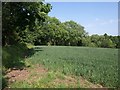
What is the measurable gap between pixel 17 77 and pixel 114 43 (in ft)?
299

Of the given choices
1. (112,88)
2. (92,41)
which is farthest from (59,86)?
(92,41)

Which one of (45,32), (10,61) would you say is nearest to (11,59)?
(10,61)

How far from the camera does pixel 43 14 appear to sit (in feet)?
126

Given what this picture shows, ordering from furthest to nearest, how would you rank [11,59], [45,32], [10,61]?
[45,32], [11,59], [10,61]

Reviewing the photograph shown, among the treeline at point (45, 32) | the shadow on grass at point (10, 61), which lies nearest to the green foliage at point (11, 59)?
the shadow on grass at point (10, 61)

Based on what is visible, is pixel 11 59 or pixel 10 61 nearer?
pixel 10 61

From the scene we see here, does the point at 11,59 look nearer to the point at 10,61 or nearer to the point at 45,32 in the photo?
the point at 10,61

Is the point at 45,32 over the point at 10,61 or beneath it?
over

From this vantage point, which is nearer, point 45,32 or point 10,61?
point 10,61

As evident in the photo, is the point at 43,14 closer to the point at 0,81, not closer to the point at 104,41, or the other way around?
the point at 0,81

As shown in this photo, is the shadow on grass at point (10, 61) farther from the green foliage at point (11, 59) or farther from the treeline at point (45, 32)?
the treeline at point (45, 32)

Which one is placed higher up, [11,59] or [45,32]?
[45,32]

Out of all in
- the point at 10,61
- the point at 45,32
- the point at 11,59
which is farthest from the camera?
the point at 45,32

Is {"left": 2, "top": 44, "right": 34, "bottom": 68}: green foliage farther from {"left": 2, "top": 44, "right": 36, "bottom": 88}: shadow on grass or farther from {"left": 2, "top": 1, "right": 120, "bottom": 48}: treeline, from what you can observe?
{"left": 2, "top": 1, "right": 120, "bottom": 48}: treeline
